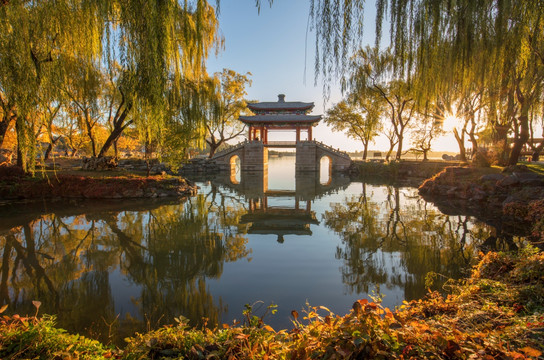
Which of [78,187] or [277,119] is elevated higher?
[277,119]

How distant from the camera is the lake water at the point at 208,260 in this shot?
340cm

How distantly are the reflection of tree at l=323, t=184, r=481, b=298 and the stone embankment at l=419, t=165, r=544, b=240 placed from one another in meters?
1.03

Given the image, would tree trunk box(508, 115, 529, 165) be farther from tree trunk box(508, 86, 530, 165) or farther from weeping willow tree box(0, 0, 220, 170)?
weeping willow tree box(0, 0, 220, 170)

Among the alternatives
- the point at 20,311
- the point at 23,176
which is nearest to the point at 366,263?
the point at 20,311

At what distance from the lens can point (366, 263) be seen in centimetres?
477

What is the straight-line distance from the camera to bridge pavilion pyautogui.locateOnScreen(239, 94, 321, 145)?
90.8 ft

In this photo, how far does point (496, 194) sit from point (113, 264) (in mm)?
11187

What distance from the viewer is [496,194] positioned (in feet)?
31.0

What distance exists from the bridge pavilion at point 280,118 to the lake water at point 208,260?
19575 mm

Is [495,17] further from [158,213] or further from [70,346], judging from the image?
[158,213]

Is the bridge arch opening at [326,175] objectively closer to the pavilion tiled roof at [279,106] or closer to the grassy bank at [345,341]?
the pavilion tiled roof at [279,106]

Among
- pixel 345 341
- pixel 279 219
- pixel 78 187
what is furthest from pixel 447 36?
pixel 78 187

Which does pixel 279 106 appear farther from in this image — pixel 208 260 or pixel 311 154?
pixel 208 260

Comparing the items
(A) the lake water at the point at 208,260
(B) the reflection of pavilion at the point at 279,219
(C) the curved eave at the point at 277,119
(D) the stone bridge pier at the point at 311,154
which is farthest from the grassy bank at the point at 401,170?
(A) the lake water at the point at 208,260
